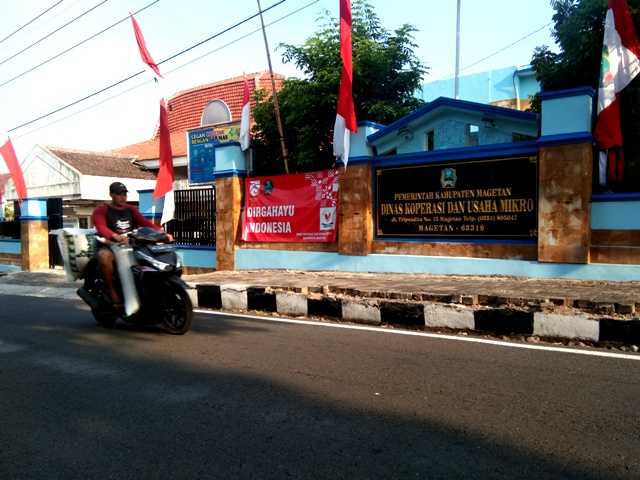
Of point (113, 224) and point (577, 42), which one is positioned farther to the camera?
point (577, 42)

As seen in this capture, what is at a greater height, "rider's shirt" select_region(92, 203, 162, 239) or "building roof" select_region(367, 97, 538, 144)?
"building roof" select_region(367, 97, 538, 144)

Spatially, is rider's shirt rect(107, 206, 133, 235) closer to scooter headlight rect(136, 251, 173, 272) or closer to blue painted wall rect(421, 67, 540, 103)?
scooter headlight rect(136, 251, 173, 272)

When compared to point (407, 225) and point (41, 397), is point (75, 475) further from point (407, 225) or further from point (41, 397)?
point (407, 225)

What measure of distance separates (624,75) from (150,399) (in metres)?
7.93

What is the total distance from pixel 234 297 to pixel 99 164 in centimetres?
2237

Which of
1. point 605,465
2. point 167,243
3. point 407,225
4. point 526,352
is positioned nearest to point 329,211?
point 407,225

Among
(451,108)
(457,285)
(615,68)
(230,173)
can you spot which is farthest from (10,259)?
(615,68)

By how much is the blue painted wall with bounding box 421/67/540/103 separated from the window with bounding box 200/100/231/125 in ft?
27.6

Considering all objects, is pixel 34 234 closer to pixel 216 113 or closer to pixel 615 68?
pixel 216 113

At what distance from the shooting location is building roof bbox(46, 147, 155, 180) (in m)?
26.7

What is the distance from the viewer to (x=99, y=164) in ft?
90.5

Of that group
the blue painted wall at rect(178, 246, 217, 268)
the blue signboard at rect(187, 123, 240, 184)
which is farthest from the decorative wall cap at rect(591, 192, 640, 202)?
the blue signboard at rect(187, 123, 240, 184)

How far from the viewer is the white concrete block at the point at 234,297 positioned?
8109 millimetres

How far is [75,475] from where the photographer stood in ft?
8.91
